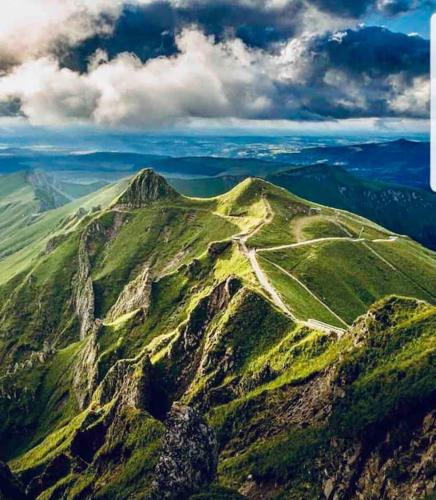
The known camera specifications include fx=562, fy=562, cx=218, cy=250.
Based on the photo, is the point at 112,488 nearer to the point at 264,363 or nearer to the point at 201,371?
the point at 201,371

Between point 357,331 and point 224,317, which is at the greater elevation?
point 357,331

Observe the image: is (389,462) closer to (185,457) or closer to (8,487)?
(185,457)

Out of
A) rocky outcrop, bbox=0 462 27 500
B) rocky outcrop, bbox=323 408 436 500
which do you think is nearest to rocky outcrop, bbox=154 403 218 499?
rocky outcrop, bbox=323 408 436 500

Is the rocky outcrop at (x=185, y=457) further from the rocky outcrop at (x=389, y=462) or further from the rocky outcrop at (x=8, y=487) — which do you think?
the rocky outcrop at (x=8, y=487)

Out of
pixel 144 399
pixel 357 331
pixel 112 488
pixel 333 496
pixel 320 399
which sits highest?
pixel 357 331

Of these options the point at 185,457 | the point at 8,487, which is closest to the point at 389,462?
the point at 185,457

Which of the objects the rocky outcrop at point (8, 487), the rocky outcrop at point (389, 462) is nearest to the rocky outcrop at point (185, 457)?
the rocky outcrop at point (389, 462)

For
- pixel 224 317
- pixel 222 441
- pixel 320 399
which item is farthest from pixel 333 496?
pixel 224 317

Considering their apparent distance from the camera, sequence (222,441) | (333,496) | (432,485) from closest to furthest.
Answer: (432,485), (333,496), (222,441)

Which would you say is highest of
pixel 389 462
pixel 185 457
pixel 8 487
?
pixel 389 462
